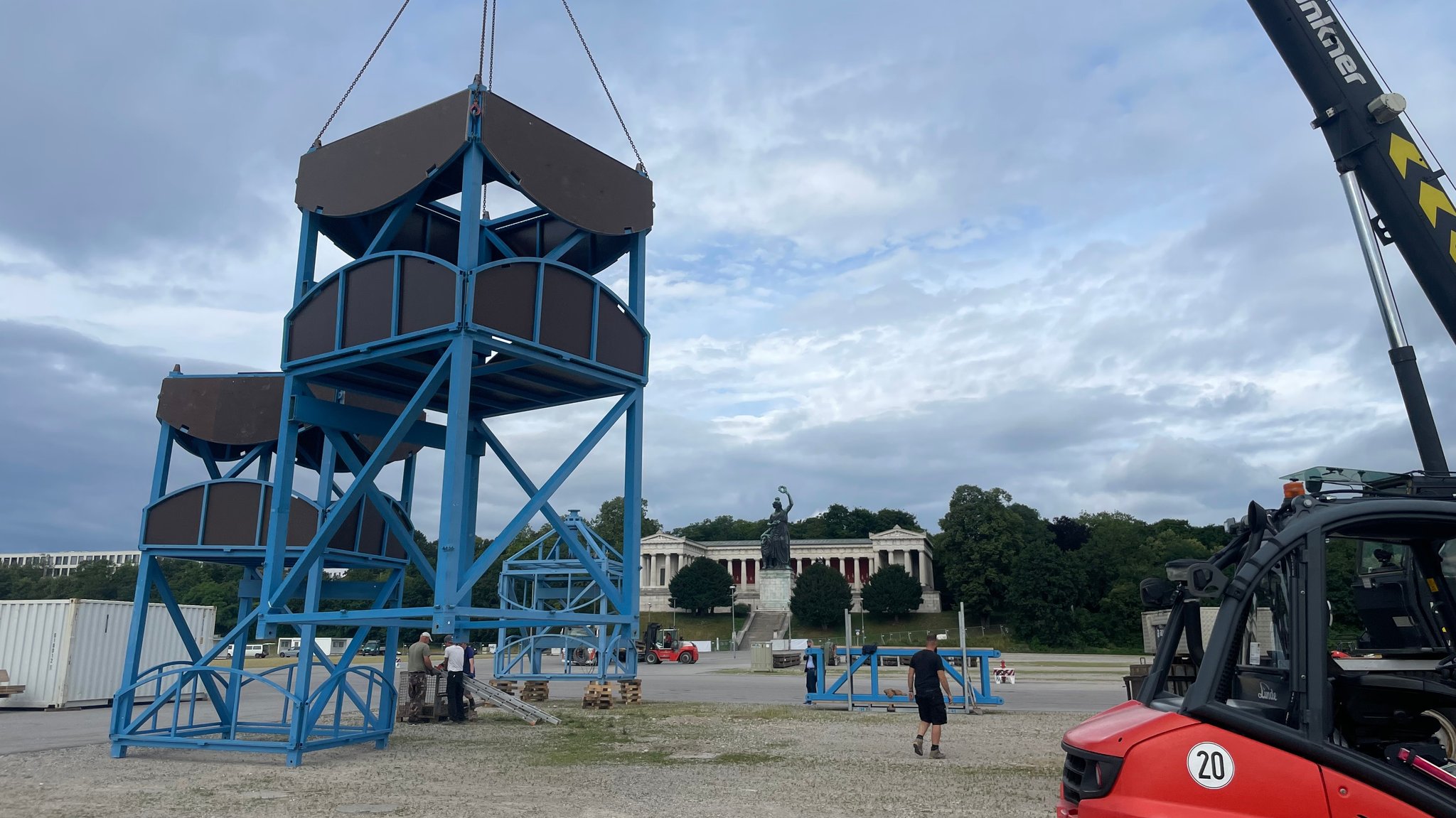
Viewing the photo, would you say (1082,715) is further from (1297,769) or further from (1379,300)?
(1297,769)

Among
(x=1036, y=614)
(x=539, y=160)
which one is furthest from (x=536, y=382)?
(x=1036, y=614)

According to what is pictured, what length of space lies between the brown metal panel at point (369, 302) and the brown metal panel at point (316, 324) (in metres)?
0.25

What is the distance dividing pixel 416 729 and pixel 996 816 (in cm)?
1204

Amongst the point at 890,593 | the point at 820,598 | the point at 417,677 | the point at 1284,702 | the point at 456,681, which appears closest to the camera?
the point at 1284,702

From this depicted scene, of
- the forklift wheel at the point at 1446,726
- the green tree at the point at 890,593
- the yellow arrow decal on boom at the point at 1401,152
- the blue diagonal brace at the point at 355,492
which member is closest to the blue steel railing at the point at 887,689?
the blue diagonal brace at the point at 355,492

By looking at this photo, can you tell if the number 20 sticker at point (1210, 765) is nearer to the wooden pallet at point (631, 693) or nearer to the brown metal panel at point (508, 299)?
the brown metal panel at point (508, 299)

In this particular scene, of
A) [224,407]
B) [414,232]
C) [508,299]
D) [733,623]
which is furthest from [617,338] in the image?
[733,623]

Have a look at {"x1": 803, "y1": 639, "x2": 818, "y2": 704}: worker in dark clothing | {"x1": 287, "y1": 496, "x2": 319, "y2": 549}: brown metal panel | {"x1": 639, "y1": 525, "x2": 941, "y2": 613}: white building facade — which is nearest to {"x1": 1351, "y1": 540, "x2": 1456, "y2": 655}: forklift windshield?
{"x1": 287, "y1": 496, "x2": 319, "y2": 549}: brown metal panel

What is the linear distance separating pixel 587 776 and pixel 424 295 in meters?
6.81

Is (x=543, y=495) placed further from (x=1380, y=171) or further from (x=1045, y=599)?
(x=1045, y=599)

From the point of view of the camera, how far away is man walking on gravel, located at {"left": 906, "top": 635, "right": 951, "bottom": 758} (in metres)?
13.2

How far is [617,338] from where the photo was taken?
15312 millimetres

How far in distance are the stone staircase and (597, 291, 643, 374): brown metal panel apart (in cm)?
5284

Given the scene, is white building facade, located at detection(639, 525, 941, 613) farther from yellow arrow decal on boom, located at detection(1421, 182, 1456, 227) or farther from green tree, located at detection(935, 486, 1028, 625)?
yellow arrow decal on boom, located at detection(1421, 182, 1456, 227)
